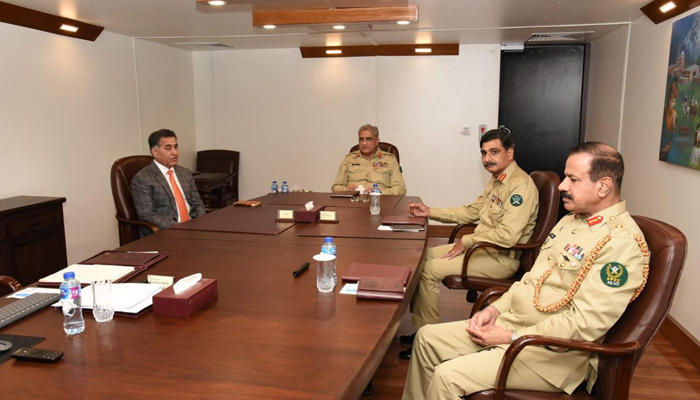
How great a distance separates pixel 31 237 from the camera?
4062 mm

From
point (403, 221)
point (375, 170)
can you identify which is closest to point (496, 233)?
point (403, 221)

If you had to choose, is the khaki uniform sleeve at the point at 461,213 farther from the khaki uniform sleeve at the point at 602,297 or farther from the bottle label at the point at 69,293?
the bottle label at the point at 69,293

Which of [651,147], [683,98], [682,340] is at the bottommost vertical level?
[682,340]

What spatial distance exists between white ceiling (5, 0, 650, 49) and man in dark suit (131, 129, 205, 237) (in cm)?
104

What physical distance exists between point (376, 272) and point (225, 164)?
5.31 meters

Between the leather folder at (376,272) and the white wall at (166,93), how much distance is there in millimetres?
4581

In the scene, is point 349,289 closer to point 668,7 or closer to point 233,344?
point 233,344

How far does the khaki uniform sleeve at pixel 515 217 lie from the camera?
3.05 m

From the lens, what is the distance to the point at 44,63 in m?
4.64

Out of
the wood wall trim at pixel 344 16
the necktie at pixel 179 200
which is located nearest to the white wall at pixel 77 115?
the necktie at pixel 179 200

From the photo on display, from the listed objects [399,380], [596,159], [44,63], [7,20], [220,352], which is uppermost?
[7,20]

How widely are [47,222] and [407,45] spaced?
14.2 feet

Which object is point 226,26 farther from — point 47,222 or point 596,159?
point 596,159

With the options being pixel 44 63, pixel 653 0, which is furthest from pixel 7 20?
pixel 653 0
